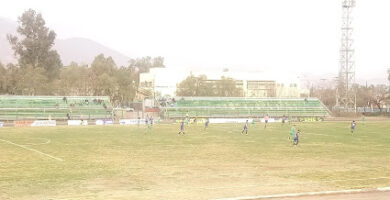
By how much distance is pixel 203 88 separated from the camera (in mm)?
122562

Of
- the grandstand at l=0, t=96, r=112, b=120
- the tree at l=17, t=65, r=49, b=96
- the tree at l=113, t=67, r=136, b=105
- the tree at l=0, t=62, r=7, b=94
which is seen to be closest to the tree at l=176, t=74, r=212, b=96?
the tree at l=113, t=67, r=136, b=105

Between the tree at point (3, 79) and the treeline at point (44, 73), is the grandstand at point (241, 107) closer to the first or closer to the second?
the treeline at point (44, 73)

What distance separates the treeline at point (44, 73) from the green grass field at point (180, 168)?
56.4 m

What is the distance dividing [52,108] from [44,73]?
21.2m

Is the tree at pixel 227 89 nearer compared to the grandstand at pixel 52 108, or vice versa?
the grandstand at pixel 52 108

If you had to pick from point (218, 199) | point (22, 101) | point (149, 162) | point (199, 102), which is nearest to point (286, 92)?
→ point (199, 102)

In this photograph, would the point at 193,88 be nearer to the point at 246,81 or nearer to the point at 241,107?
the point at 241,107

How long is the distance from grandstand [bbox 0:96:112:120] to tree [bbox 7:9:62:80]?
16271 mm

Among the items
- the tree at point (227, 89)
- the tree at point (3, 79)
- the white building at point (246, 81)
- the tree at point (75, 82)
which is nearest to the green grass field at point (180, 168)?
the tree at point (3, 79)

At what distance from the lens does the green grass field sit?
2069 centimetres

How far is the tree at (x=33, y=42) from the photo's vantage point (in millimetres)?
98438

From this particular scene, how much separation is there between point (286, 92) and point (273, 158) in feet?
420

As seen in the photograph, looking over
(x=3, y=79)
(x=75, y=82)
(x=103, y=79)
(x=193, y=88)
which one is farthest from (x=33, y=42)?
(x=193, y=88)

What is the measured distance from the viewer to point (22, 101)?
81312mm
